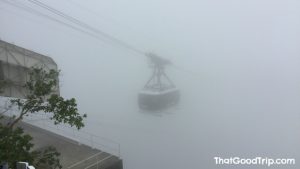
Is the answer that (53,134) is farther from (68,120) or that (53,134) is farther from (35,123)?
(68,120)

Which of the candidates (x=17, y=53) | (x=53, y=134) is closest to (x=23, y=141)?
(x=17, y=53)

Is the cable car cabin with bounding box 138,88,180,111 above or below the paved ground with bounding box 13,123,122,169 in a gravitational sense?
above

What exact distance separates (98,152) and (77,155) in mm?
947

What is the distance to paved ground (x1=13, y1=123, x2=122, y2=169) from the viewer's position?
14402 millimetres

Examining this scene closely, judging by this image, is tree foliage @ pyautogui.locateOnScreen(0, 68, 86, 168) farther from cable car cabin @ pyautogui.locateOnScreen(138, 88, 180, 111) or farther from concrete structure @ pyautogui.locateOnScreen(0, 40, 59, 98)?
cable car cabin @ pyautogui.locateOnScreen(138, 88, 180, 111)

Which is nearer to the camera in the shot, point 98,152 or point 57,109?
point 57,109

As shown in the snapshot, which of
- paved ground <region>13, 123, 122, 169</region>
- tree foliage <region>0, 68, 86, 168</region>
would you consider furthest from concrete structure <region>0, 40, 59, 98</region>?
tree foliage <region>0, 68, 86, 168</region>

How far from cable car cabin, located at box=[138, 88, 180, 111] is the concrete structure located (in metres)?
8.09

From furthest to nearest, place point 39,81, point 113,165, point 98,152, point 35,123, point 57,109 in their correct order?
point 35,123 → point 98,152 → point 113,165 → point 39,81 → point 57,109

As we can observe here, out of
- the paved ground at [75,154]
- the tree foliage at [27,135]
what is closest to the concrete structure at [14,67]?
the paved ground at [75,154]

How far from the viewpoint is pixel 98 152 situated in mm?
15789

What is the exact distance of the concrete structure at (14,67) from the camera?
14.7m

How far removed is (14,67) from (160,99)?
31.3 feet

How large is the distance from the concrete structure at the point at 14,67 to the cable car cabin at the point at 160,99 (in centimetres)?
809
